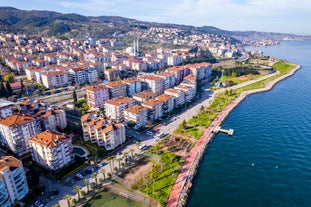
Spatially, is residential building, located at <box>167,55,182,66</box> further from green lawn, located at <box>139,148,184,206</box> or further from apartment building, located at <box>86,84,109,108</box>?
green lawn, located at <box>139,148,184,206</box>

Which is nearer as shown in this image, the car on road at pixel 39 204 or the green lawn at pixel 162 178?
the car on road at pixel 39 204

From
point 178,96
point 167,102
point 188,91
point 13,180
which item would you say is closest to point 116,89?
point 167,102

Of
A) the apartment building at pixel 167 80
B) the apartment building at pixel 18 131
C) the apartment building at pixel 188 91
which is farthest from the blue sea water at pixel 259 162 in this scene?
the apartment building at pixel 18 131

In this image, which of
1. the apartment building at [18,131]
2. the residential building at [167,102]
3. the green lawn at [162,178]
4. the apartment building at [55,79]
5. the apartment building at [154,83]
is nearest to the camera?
the green lawn at [162,178]

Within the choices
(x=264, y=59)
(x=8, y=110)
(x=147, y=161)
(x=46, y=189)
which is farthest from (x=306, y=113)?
(x=264, y=59)

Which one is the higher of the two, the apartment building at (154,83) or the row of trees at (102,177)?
the apartment building at (154,83)

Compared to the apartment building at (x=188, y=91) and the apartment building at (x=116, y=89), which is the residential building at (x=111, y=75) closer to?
the apartment building at (x=116, y=89)

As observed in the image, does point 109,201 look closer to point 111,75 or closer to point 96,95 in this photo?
point 96,95
